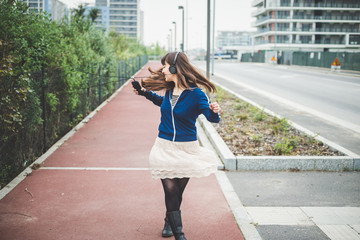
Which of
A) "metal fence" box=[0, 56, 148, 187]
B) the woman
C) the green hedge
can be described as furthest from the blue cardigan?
the green hedge

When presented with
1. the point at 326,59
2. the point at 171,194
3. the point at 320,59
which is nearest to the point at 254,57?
the point at 320,59

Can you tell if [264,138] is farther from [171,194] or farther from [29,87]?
[171,194]

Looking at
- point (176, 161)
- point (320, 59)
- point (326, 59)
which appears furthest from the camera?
point (320, 59)

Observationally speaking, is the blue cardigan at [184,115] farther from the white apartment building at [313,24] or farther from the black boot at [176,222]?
the white apartment building at [313,24]

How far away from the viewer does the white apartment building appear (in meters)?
90.8

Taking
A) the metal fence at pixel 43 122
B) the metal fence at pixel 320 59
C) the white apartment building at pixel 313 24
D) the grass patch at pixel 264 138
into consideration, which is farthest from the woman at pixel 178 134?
the white apartment building at pixel 313 24

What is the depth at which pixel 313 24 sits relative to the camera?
301 ft

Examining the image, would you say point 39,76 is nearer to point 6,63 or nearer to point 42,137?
point 42,137

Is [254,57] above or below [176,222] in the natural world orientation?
above

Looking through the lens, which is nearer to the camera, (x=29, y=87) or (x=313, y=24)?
(x=29, y=87)

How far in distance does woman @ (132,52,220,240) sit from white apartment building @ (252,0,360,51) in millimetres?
90329

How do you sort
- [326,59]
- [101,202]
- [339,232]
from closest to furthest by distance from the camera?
[339,232]
[101,202]
[326,59]

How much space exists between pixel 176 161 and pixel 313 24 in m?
97.1

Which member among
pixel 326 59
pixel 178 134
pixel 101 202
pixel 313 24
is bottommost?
pixel 101 202
